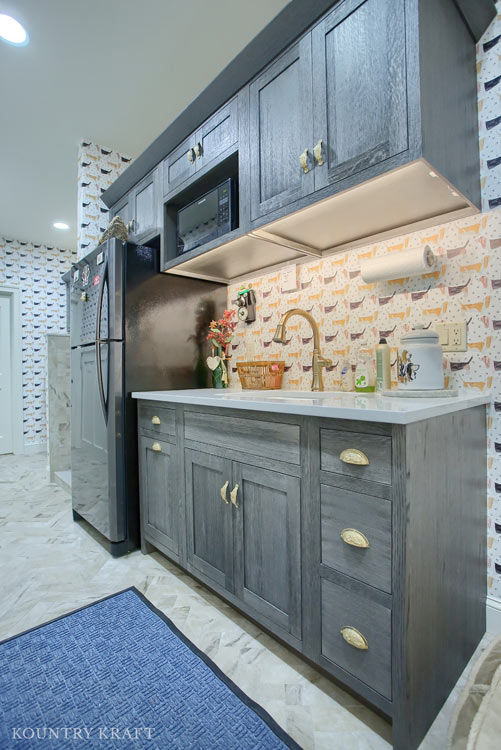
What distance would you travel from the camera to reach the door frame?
5.09m

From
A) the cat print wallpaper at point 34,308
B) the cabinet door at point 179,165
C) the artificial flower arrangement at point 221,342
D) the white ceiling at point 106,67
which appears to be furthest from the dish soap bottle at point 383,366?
the cat print wallpaper at point 34,308

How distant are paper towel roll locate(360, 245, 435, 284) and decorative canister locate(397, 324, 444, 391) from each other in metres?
0.27

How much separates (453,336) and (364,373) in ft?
1.22

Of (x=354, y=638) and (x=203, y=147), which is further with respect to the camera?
(x=203, y=147)

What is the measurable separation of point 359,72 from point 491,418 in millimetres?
1285

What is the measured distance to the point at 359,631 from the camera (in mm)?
1051

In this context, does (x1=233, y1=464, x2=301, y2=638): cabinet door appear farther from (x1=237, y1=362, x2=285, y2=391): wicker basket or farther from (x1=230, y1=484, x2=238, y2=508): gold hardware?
(x1=237, y1=362, x2=285, y2=391): wicker basket

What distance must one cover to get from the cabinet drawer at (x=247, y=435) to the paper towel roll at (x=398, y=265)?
0.78 m

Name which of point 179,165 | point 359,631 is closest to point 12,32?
point 179,165

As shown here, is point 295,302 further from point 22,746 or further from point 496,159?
point 22,746

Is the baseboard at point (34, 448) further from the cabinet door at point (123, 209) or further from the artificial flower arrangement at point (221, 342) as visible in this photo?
the artificial flower arrangement at point (221, 342)

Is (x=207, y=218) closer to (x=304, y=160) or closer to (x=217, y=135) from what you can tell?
(x=217, y=135)

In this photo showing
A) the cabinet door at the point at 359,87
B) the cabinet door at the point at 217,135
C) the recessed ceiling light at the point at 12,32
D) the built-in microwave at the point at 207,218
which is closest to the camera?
the cabinet door at the point at 359,87

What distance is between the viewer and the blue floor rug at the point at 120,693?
1064mm
